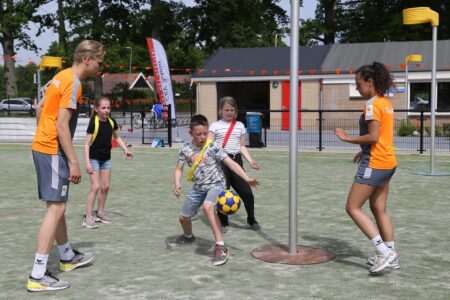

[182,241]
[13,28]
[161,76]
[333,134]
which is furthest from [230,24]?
[182,241]

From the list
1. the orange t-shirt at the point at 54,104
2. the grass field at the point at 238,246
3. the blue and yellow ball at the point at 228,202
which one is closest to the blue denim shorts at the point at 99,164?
the grass field at the point at 238,246

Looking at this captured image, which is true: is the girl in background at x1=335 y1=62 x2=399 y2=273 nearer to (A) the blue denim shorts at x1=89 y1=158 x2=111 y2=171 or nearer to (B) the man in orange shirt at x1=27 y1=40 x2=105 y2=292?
(B) the man in orange shirt at x1=27 y1=40 x2=105 y2=292

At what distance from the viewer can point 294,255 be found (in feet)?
19.5

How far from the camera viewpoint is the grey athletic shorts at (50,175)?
4.88 metres

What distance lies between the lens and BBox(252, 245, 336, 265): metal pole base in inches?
227

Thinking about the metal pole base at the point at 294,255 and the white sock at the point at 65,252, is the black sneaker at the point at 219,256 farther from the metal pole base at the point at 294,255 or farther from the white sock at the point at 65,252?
the white sock at the point at 65,252

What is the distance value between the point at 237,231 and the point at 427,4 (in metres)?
44.7

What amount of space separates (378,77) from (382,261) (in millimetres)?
1650

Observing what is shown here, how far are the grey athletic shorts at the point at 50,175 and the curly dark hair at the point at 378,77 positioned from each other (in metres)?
2.77

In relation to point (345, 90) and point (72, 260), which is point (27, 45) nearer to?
point (345, 90)

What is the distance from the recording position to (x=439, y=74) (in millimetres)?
27891

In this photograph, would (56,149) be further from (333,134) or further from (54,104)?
(333,134)

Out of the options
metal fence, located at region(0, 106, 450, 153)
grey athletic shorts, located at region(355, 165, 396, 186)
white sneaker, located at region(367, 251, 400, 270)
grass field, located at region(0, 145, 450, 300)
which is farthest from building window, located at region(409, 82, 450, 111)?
Answer: grey athletic shorts, located at region(355, 165, 396, 186)

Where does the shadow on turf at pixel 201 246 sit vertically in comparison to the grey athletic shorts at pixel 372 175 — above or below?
below
